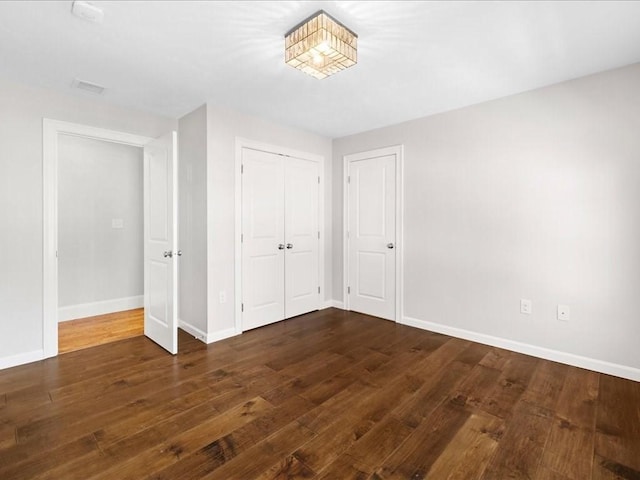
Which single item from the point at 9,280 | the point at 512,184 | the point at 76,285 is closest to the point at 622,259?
the point at 512,184

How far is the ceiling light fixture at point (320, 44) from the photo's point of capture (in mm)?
1872

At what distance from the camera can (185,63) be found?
239 centimetres

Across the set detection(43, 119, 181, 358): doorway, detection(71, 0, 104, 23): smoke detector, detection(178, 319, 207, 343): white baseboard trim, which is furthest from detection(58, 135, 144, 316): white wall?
detection(71, 0, 104, 23): smoke detector

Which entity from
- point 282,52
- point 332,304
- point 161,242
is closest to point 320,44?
point 282,52

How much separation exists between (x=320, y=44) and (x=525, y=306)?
9.25ft

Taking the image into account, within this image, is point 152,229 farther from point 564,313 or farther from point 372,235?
point 564,313

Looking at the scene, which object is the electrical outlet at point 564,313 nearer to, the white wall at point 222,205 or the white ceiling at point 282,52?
the white ceiling at point 282,52

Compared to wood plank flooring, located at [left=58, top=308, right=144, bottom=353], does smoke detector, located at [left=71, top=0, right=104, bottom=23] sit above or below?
above

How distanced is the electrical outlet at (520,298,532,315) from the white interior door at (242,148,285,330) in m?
2.58

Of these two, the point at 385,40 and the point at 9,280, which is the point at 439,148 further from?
the point at 9,280

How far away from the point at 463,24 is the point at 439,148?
5.34 ft

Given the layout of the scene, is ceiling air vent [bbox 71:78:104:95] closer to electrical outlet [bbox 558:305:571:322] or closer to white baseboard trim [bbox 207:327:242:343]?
white baseboard trim [bbox 207:327:242:343]

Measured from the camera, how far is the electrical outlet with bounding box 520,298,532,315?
115 inches

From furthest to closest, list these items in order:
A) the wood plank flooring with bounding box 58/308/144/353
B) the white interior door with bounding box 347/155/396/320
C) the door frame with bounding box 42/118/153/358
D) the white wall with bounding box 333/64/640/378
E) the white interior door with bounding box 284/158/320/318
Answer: the white interior door with bounding box 284/158/320/318
the white interior door with bounding box 347/155/396/320
the wood plank flooring with bounding box 58/308/144/353
the door frame with bounding box 42/118/153/358
the white wall with bounding box 333/64/640/378
